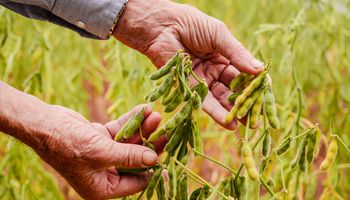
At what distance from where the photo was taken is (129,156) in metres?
1.67

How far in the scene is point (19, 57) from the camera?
3434mm

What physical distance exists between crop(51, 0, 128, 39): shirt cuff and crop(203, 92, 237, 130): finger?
1.46ft

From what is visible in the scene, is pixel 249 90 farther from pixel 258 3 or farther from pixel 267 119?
pixel 258 3

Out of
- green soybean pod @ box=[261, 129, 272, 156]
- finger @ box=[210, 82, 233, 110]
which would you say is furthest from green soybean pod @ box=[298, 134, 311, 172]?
finger @ box=[210, 82, 233, 110]

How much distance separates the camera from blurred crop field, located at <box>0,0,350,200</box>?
2678mm

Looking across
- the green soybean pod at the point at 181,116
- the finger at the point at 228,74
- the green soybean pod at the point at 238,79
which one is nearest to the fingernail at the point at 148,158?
the green soybean pod at the point at 181,116

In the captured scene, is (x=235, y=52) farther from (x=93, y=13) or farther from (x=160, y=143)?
(x=93, y=13)

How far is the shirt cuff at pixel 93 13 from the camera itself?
7.01ft

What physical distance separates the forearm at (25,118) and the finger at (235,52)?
558 mm

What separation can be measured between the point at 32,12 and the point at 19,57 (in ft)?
3.86

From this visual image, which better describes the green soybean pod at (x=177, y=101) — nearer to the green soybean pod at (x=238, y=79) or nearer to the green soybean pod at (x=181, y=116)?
the green soybean pod at (x=181, y=116)

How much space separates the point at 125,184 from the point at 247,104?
411 mm

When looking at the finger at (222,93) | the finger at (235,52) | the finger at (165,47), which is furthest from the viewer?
the finger at (165,47)

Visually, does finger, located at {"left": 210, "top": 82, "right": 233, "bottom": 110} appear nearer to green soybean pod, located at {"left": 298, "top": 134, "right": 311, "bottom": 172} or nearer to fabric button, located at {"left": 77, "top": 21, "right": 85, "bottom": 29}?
green soybean pod, located at {"left": 298, "top": 134, "right": 311, "bottom": 172}
